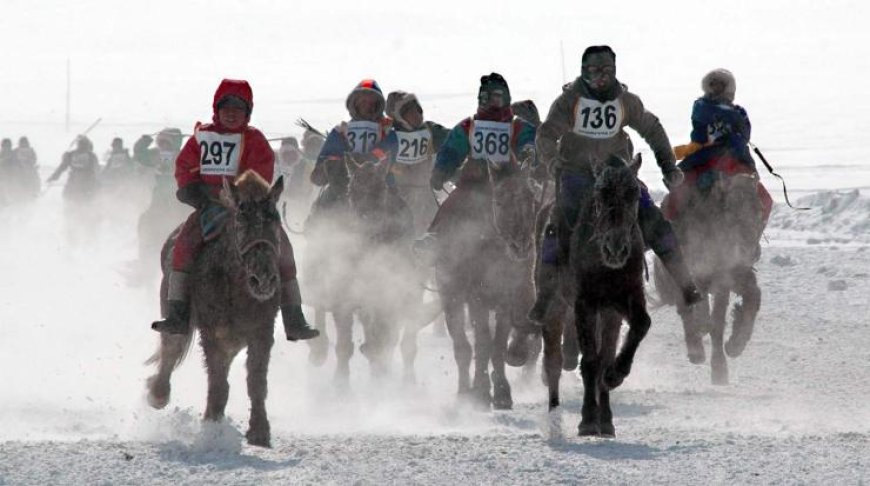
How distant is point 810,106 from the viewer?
13238 centimetres

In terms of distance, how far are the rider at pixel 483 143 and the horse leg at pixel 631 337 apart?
3640 mm

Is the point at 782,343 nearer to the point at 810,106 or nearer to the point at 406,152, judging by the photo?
the point at 406,152

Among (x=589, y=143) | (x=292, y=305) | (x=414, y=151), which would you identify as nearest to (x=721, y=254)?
(x=414, y=151)

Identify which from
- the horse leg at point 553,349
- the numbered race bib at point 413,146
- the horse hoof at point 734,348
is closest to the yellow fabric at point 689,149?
the horse hoof at point 734,348

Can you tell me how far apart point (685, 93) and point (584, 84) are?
455 feet

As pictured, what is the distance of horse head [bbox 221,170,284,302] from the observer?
10555 millimetres

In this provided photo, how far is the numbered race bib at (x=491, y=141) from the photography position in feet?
49.0

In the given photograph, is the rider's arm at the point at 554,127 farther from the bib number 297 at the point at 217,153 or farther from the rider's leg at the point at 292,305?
the bib number 297 at the point at 217,153

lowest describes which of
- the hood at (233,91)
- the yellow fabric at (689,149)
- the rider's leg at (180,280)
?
the rider's leg at (180,280)

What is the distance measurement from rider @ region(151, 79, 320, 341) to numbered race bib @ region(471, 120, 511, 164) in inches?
124

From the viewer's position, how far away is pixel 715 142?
16.5 meters

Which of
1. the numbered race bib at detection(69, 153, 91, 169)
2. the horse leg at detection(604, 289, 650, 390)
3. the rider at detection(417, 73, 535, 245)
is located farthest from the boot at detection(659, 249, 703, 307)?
the numbered race bib at detection(69, 153, 91, 169)

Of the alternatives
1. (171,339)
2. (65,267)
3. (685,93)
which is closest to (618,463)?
(171,339)

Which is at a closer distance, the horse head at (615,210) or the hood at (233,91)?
the horse head at (615,210)
